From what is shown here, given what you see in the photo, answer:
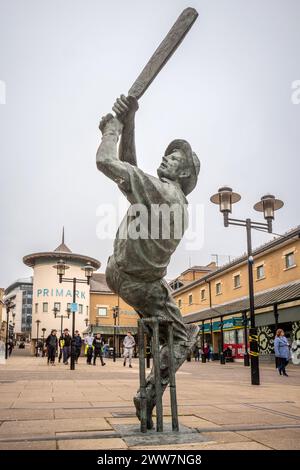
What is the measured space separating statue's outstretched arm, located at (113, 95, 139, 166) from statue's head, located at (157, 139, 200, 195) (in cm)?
28

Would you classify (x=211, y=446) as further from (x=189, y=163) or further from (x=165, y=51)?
(x=165, y=51)

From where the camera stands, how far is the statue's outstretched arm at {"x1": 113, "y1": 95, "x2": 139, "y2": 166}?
3389mm

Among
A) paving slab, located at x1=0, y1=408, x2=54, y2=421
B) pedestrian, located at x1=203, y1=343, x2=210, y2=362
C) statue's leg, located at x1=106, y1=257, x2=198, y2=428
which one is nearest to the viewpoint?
statue's leg, located at x1=106, y1=257, x2=198, y2=428

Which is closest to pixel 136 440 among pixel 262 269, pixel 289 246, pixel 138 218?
pixel 138 218

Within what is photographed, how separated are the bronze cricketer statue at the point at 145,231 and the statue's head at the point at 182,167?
0.03 metres

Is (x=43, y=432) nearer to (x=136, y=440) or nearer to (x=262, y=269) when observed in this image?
(x=136, y=440)

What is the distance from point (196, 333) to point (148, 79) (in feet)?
7.04

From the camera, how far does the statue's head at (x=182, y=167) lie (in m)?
3.70

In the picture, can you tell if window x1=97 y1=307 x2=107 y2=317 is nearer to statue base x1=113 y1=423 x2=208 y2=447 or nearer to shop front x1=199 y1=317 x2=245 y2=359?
shop front x1=199 y1=317 x2=245 y2=359

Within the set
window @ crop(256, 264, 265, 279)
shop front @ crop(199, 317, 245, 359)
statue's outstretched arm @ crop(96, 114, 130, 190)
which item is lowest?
shop front @ crop(199, 317, 245, 359)

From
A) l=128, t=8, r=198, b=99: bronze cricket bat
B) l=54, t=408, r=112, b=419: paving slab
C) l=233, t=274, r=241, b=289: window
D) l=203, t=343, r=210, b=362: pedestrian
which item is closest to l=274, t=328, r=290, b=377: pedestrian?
l=54, t=408, r=112, b=419: paving slab

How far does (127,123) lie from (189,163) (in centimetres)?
64

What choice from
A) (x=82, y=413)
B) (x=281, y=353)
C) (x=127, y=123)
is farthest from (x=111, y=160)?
(x=281, y=353)
